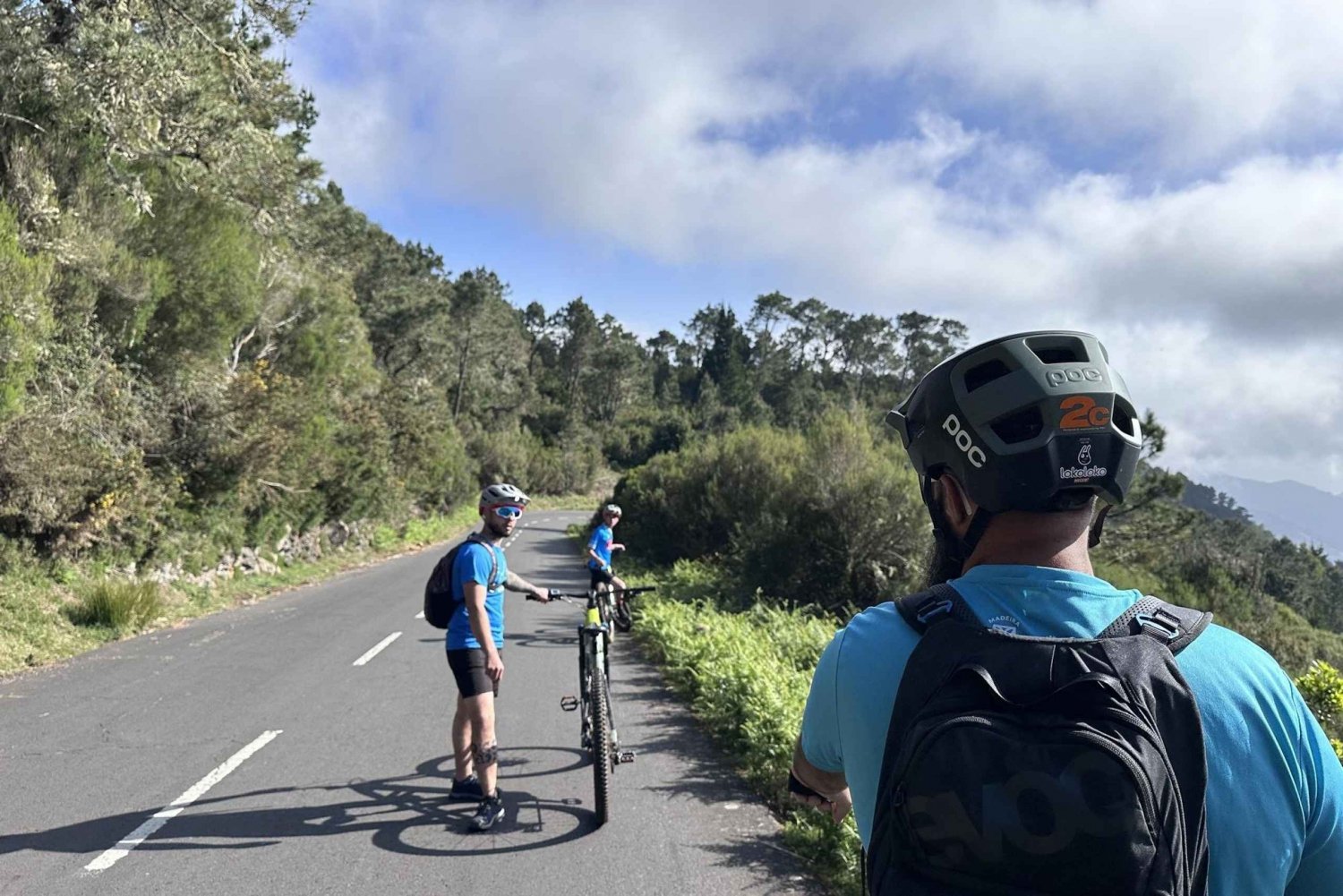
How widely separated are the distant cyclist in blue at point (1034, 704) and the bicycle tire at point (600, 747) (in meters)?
3.78

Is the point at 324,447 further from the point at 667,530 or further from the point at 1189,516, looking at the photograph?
the point at 1189,516

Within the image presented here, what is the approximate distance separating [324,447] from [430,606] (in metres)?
18.7

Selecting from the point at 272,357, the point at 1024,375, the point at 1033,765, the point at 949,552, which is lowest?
the point at 1033,765

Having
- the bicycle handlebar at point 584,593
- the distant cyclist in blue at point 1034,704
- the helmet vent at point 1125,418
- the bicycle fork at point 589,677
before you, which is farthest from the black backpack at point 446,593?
the helmet vent at point 1125,418

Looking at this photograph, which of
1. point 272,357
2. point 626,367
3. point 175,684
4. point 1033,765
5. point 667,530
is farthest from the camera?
point 626,367

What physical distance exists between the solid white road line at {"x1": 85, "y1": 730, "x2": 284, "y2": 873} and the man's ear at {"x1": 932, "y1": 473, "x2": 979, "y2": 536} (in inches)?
195

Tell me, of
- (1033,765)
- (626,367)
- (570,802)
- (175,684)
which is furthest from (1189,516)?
(626,367)

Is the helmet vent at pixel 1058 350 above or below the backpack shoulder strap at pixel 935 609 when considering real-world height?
above

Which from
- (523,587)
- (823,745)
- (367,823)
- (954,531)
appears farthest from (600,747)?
(954,531)

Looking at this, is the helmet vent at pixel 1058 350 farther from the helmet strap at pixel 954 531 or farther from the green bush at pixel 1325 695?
the green bush at pixel 1325 695

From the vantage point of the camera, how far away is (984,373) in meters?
1.63

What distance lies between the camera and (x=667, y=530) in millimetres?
23828

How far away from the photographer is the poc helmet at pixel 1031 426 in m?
1.46

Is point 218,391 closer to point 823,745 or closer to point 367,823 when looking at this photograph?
point 367,823
